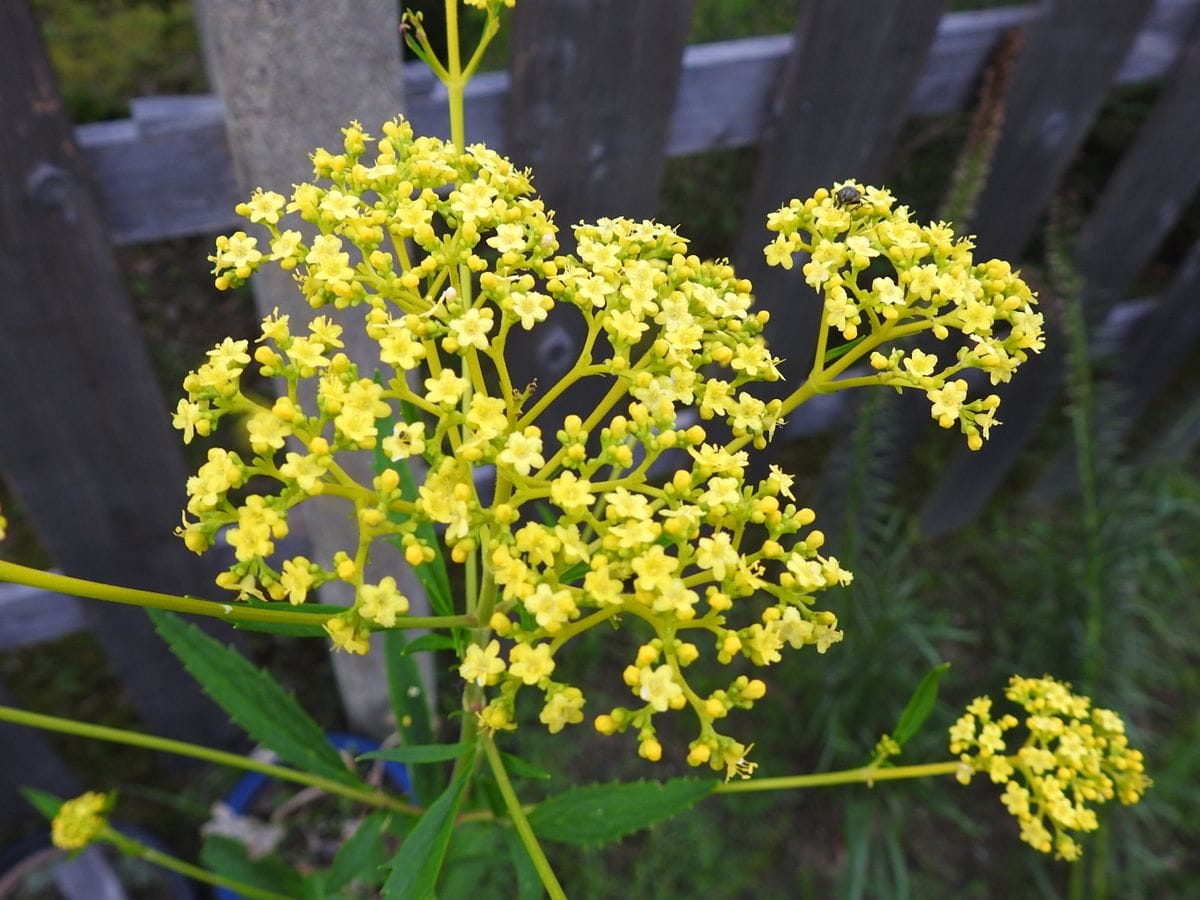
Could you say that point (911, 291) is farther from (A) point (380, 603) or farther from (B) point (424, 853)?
(B) point (424, 853)

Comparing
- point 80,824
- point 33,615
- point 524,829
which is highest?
point 524,829

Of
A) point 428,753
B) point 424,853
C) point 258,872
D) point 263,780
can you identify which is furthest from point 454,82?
point 263,780

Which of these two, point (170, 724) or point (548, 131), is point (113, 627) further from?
point (548, 131)

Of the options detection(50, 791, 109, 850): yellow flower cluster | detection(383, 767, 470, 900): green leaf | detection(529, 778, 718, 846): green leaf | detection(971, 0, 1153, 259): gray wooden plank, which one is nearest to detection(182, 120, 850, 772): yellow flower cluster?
detection(383, 767, 470, 900): green leaf

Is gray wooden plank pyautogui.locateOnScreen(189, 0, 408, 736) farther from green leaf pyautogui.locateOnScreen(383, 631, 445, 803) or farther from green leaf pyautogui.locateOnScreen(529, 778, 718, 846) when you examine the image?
green leaf pyautogui.locateOnScreen(529, 778, 718, 846)

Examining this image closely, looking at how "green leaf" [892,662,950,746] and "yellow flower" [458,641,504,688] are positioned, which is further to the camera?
"green leaf" [892,662,950,746]

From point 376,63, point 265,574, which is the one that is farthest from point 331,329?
point 376,63
